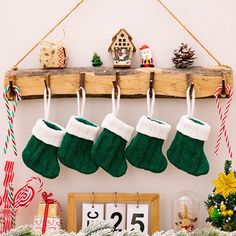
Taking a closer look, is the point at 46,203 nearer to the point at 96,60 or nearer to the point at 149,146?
the point at 149,146

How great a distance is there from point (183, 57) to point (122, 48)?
0.21 meters

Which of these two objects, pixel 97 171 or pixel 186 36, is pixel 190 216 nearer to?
pixel 97 171

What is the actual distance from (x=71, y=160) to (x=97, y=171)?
15 centimetres

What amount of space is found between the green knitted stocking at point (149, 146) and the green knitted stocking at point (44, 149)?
25 cm

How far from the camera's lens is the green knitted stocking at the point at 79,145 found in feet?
5.87

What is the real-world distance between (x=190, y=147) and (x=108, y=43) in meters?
0.47

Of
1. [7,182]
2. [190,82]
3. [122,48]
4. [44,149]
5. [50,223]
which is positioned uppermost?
[122,48]

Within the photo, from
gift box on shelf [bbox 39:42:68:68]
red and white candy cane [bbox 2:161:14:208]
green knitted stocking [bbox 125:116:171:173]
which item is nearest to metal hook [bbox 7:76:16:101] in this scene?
gift box on shelf [bbox 39:42:68:68]

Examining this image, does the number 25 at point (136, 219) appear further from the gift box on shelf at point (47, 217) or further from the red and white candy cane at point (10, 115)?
the red and white candy cane at point (10, 115)

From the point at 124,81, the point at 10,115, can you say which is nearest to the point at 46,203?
the point at 10,115

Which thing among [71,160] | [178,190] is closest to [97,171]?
[71,160]

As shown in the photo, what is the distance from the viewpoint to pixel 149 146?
1809 mm

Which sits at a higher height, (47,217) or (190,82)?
(190,82)

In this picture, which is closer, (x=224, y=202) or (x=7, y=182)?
(x=224, y=202)
